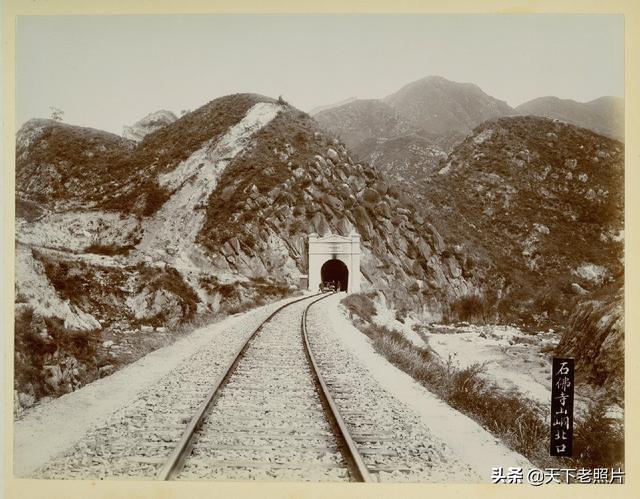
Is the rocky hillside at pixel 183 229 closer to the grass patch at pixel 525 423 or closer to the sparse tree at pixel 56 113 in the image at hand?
the sparse tree at pixel 56 113

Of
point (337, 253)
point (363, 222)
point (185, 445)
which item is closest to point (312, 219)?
point (337, 253)

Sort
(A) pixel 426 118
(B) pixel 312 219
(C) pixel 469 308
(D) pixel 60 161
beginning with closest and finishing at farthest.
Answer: (D) pixel 60 161 → (C) pixel 469 308 → (B) pixel 312 219 → (A) pixel 426 118

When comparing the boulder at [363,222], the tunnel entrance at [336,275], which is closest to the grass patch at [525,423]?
the boulder at [363,222]

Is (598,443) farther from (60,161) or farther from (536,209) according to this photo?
(60,161)

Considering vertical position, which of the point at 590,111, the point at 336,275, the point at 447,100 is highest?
the point at 447,100

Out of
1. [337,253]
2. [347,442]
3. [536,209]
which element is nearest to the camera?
[347,442]
